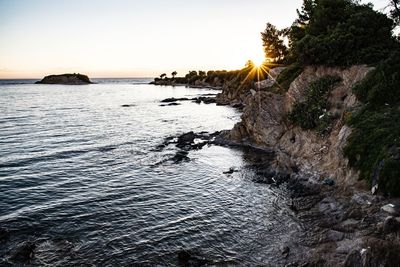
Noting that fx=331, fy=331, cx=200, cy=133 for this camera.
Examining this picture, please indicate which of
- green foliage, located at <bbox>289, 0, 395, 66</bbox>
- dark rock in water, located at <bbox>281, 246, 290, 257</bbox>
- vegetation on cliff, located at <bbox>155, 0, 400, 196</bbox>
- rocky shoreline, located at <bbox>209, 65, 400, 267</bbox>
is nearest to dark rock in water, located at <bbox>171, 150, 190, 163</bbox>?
rocky shoreline, located at <bbox>209, 65, 400, 267</bbox>

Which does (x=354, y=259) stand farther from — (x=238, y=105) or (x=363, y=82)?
(x=238, y=105)

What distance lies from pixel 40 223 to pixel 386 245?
847 inches

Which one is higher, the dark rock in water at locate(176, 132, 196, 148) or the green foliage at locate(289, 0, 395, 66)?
the green foliage at locate(289, 0, 395, 66)

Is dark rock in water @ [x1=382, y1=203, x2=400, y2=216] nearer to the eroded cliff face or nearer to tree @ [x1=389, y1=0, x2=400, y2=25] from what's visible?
the eroded cliff face

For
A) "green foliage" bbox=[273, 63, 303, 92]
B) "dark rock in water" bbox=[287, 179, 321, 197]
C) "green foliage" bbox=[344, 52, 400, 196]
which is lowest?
"dark rock in water" bbox=[287, 179, 321, 197]

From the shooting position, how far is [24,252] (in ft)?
63.5

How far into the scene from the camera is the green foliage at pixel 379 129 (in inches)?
844

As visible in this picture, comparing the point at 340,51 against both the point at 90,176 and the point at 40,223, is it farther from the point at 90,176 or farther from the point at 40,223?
the point at 40,223

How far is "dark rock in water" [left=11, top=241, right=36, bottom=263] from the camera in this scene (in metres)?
18.7

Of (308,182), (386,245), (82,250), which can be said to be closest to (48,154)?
(82,250)

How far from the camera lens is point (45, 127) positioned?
2400 inches

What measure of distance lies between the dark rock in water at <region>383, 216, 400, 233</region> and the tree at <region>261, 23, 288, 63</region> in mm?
78410

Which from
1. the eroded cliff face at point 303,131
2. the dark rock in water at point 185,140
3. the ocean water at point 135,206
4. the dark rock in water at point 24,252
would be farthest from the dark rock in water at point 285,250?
the dark rock in water at point 185,140

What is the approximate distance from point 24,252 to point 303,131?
29.4m
